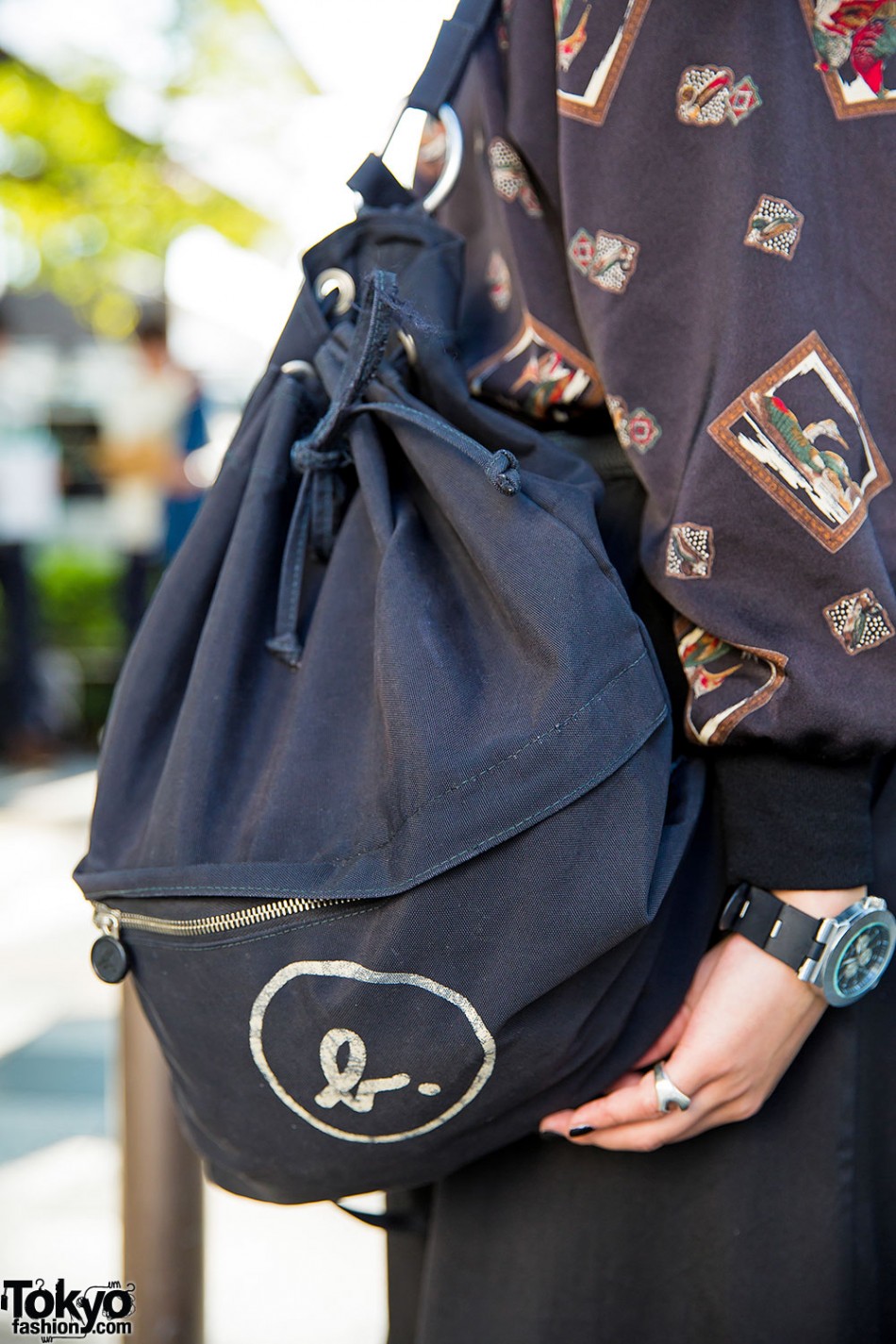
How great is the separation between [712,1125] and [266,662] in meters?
0.54

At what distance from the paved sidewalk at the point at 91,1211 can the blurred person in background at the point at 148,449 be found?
3574 millimetres

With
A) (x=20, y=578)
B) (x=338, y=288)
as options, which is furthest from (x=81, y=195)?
(x=338, y=288)

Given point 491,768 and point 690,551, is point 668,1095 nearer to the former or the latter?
point 491,768

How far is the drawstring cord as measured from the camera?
99 centimetres

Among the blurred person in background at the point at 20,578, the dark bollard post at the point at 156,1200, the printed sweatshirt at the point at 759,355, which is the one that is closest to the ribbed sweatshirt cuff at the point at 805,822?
the printed sweatshirt at the point at 759,355

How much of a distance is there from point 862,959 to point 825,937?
5cm

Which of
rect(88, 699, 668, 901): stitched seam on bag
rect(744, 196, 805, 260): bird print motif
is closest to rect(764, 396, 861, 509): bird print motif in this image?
rect(744, 196, 805, 260): bird print motif

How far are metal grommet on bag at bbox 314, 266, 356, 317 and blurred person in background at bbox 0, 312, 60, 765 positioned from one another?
5859 millimetres

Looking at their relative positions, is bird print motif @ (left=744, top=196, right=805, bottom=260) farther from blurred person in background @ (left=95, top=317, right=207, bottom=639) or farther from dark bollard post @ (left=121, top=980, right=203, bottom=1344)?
blurred person in background @ (left=95, top=317, right=207, bottom=639)

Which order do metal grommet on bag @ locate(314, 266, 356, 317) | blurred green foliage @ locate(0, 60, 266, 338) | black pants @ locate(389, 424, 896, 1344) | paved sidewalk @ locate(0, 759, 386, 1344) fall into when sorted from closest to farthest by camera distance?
black pants @ locate(389, 424, 896, 1344)
metal grommet on bag @ locate(314, 266, 356, 317)
paved sidewalk @ locate(0, 759, 386, 1344)
blurred green foliage @ locate(0, 60, 266, 338)

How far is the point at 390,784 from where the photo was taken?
90cm

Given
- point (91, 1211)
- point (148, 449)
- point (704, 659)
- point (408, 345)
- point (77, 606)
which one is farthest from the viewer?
point (77, 606)

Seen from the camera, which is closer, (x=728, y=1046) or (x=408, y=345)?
(x=728, y=1046)

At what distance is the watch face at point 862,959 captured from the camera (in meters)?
0.92
